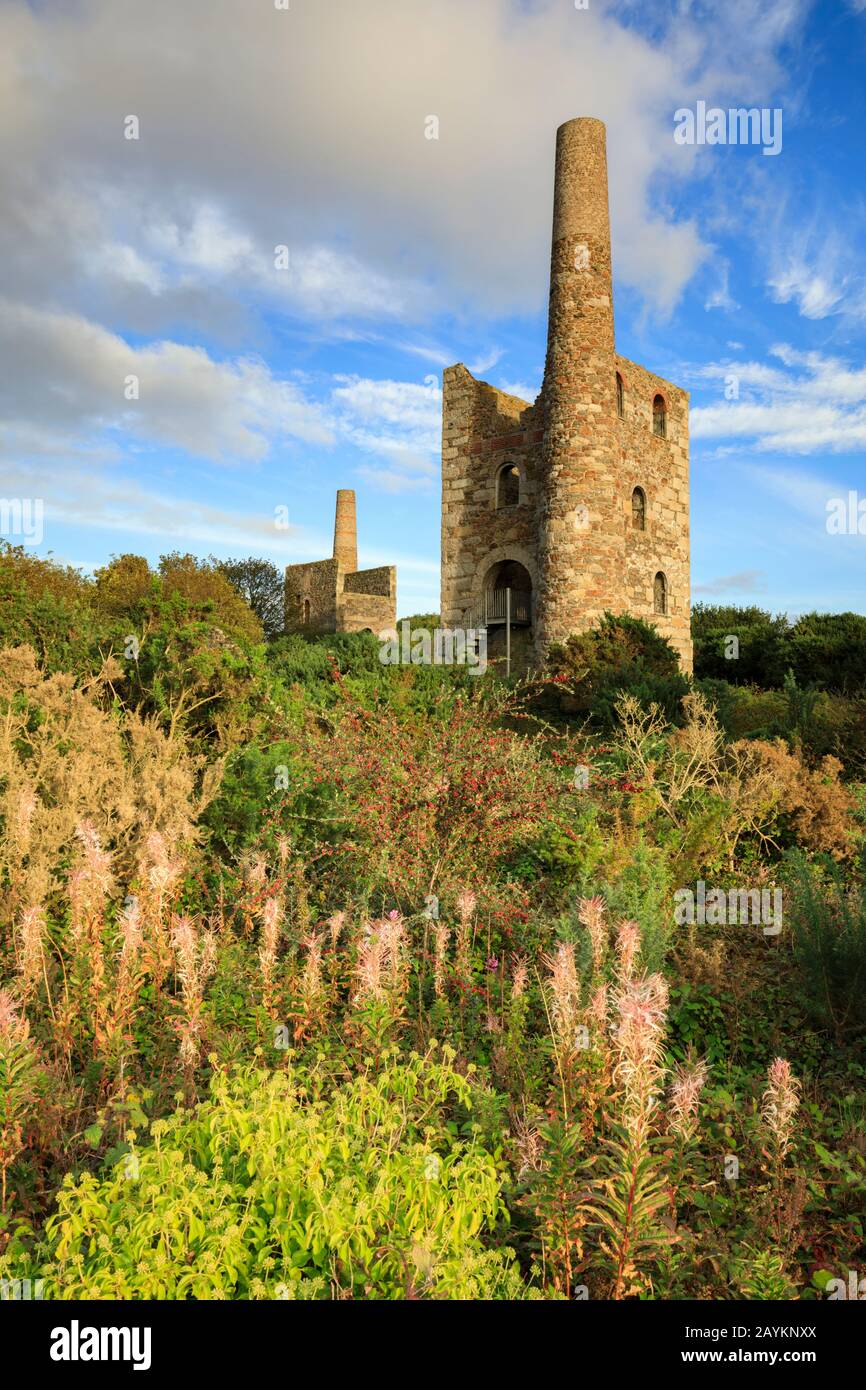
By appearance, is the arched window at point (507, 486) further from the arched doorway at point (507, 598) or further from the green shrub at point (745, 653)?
the green shrub at point (745, 653)

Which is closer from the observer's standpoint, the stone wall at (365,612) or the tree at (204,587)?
the tree at (204,587)

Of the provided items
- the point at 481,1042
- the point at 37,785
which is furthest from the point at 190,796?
the point at 481,1042

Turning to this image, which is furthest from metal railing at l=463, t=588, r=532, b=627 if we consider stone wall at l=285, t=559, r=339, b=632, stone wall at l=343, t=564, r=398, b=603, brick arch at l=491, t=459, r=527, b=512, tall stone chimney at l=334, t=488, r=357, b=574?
tall stone chimney at l=334, t=488, r=357, b=574

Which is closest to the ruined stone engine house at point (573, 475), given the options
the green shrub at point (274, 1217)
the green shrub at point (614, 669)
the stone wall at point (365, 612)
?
the green shrub at point (614, 669)

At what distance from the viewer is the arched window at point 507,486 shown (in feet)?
71.8

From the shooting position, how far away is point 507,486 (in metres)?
22.1

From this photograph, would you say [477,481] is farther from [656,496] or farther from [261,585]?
[261,585]

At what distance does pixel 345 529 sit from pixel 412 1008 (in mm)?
37618

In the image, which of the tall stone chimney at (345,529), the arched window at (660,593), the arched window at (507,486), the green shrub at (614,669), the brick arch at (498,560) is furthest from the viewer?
the tall stone chimney at (345,529)

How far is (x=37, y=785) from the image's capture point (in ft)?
20.3

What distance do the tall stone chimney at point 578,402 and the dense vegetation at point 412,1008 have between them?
9.20 meters
